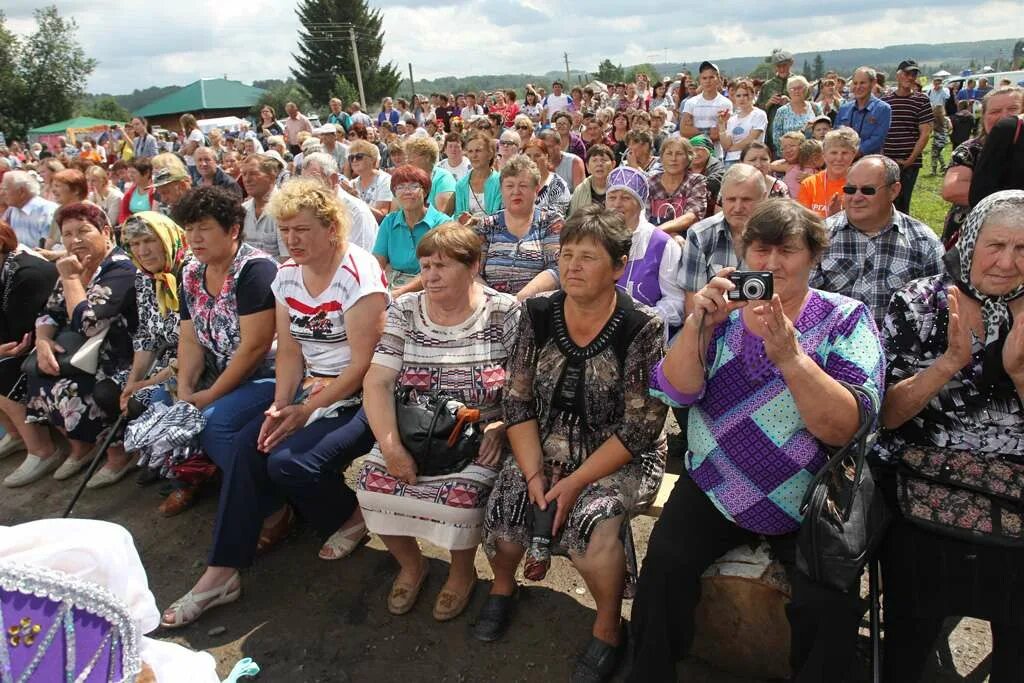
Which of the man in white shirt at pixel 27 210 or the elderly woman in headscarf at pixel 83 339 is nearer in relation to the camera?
the elderly woman in headscarf at pixel 83 339

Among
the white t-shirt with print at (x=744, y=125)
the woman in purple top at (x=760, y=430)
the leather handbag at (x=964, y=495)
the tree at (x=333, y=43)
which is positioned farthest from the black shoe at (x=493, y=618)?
the tree at (x=333, y=43)

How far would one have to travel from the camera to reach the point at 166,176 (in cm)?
533

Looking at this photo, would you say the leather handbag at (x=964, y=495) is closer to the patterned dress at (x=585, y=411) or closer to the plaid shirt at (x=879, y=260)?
the patterned dress at (x=585, y=411)

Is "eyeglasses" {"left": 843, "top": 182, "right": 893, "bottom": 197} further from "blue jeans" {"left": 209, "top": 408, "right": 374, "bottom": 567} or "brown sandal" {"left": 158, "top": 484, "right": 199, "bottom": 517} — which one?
"brown sandal" {"left": 158, "top": 484, "right": 199, "bottom": 517}

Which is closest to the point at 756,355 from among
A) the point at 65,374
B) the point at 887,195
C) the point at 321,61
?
the point at 887,195

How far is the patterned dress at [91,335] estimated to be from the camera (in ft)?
13.1

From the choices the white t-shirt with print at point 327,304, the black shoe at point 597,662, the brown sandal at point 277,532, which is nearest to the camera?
the black shoe at point 597,662

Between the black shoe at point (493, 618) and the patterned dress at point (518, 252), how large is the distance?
196 cm

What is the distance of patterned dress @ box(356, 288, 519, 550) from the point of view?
2.76 metres

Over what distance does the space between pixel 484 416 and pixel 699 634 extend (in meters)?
1.20

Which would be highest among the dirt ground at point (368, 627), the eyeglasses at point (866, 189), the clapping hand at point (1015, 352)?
the eyeglasses at point (866, 189)

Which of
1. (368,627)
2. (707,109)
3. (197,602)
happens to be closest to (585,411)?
(368,627)

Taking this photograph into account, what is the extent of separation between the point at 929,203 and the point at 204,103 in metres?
56.2

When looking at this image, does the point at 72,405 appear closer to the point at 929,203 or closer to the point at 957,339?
the point at 957,339
